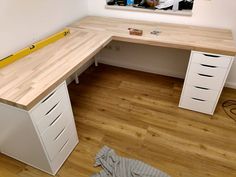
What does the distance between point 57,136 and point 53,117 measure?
0.63 feet

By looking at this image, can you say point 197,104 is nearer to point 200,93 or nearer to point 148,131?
point 200,93

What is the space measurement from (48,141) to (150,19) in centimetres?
193

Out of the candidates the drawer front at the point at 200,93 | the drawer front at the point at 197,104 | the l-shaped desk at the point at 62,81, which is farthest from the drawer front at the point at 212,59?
the drawer front at the point at 197,104

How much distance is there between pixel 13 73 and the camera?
1.48m

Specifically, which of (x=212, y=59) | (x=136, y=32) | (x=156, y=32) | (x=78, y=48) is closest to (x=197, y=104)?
(x=212, y=59)

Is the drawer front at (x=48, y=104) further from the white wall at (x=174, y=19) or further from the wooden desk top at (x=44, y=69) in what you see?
the white wall at (x=174, y=19)

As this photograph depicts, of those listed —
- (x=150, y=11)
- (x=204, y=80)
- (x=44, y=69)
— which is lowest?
(x=204, y=80)

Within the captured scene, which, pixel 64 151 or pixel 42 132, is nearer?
pixel 42 132

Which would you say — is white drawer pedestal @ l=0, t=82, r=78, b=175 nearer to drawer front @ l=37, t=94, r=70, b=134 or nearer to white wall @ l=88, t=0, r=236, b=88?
drawer front @ l=37, t=94, r=70, b=134

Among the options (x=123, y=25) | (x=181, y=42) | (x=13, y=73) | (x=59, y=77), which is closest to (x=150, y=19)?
(x=123, y=25)

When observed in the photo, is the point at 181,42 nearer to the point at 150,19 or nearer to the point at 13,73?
the point at 150,19

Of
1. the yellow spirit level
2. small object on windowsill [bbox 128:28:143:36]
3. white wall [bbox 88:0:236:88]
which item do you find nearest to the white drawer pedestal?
the yellow spirit level

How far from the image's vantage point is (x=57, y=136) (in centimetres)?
152

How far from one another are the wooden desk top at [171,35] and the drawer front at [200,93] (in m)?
0.43
